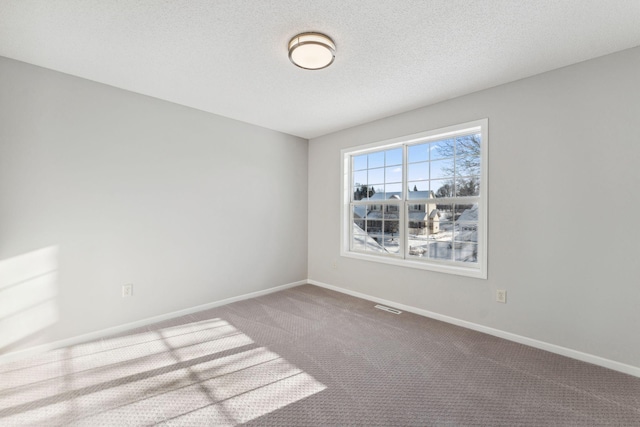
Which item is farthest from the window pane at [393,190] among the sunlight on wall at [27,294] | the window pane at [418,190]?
the sunlight on wall at [27,294]

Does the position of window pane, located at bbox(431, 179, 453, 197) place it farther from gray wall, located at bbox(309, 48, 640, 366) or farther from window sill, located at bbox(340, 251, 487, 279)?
window sill, located at bbox(340, 251, 487, 279)

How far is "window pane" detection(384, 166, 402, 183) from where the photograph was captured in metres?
3.75

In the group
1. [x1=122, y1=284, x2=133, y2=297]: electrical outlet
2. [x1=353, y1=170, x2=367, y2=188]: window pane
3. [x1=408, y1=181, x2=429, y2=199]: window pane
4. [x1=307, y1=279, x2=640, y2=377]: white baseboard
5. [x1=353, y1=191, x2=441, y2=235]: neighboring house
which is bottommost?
[x1=307, y1=279, x2=640, y2=377]: white baseboard

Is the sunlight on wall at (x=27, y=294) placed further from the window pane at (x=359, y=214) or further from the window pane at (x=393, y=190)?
the window pane at (x=393, y=190)

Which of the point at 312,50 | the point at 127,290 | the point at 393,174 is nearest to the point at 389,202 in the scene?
the point at 393,174

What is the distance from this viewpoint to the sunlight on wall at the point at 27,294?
7.55ft

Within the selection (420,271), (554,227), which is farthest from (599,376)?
(420,271)

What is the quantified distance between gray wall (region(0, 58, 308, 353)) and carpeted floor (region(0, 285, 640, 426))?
45cm

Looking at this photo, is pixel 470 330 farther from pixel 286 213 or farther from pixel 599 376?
pixel 286 213

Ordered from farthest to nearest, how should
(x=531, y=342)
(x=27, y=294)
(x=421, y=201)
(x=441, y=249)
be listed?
1. (x=421, y=201)
2. (x=441, y=249)
3. (x=531, y=342)
4. (x=27, y=294)

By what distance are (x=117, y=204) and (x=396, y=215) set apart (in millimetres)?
3271

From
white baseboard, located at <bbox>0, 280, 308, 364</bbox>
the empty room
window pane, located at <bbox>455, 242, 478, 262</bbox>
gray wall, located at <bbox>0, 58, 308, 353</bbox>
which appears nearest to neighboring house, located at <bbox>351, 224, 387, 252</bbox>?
the empty room

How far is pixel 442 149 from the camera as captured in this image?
3.33 m

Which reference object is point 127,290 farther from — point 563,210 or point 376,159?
point 563,210
